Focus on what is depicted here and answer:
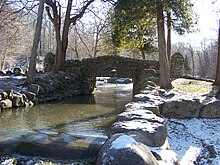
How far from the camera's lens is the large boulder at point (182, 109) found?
6.23 metres

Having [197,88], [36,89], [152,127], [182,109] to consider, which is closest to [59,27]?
[36,89]

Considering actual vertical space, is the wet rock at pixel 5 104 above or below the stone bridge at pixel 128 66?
below

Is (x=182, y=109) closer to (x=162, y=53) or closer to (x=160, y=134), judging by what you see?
(x=160, y=134)

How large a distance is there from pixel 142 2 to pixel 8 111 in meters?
5.30

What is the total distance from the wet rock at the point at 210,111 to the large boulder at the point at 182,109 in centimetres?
12

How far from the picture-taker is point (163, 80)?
9.09 m

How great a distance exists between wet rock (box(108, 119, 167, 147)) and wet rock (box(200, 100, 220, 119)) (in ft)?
8.86

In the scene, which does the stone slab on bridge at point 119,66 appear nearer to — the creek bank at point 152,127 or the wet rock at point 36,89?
the wet rock at point 36,89

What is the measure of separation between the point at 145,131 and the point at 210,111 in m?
3.26

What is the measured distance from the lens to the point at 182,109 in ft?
20.4

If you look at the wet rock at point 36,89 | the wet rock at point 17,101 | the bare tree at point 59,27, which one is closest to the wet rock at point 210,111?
the wet rock at point 17,101

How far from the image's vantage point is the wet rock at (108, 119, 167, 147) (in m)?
3.59

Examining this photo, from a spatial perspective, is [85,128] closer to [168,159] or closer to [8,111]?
[168,159]

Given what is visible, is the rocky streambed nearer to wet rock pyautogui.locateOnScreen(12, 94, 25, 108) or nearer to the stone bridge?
wet rock pyautogui.locateOnScreen(12, 94, 25, 108)
